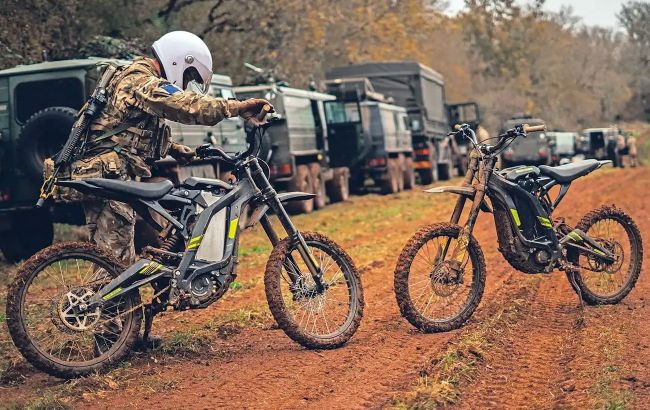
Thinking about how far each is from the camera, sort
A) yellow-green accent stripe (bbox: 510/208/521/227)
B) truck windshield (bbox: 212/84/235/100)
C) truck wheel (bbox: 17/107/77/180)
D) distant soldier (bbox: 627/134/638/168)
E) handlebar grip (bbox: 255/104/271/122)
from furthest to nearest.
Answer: distant soldier (bbox: 627/134/638/168), truck windshield (bbox: 212/84/235/100), truck wheel (bbox: 17/107/77/180), yellow-green accent stripe (bbox: 510/208/521/227), handlebar grip (bbox: 255/104/271/122)

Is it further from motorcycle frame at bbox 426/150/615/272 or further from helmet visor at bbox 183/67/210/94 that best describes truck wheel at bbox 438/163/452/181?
helmet visor at bbox 183/67/210/94

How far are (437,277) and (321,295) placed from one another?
83cm

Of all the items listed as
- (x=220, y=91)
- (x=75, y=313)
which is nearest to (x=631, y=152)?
(x=220, y=91)

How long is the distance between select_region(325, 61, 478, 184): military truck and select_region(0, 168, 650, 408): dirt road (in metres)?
21.4

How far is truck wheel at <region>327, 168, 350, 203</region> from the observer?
22.7m

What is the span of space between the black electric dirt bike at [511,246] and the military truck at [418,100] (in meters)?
22.0

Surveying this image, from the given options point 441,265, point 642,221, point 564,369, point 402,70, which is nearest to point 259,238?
point 642,221

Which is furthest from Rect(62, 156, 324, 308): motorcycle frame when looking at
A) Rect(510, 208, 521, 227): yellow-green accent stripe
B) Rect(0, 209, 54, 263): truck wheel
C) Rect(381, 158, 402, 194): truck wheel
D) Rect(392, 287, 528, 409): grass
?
Rect(381, 158, 402, 194): truck wheel

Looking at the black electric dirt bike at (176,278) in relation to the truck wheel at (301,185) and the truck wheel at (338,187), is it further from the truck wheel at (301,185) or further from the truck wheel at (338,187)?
the truck wheel at (338,187)

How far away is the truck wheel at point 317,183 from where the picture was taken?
20.3 m

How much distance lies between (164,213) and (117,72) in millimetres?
877

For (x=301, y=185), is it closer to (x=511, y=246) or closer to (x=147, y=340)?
(x=511, y=246)

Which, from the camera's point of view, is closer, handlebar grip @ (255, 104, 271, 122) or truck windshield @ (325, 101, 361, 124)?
handlebar grip @ (255, 104, 271, 122)

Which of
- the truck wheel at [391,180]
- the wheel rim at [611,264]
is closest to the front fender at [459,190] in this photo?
the wheel rim at [611,264]
